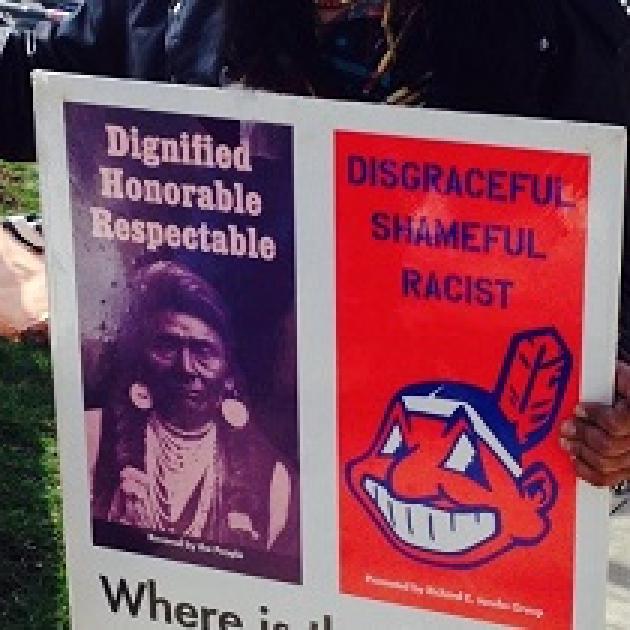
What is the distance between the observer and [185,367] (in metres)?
1.88

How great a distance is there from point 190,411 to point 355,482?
0.69 feet

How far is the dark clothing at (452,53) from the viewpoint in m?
1.86

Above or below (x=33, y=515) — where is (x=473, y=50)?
above

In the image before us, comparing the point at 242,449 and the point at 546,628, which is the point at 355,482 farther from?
the point at 546,628

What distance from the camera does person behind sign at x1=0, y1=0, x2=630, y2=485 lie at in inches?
73.4

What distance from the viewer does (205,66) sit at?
1.96 meters

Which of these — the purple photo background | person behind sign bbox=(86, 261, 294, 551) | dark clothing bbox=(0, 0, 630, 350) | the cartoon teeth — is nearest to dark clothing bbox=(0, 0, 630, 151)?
dark clothing bbox=(0, 0, 630, 350)

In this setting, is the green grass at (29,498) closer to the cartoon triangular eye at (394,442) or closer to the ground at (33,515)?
the ground at (33,515)

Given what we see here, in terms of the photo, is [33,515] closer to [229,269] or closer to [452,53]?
[229,269]

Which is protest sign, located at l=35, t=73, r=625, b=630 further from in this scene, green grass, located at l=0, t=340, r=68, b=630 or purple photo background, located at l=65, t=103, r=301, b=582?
green grass, located at l=0, t=340, r=68, b=630

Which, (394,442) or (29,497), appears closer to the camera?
(394,442)

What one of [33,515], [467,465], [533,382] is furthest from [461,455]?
[33,515]

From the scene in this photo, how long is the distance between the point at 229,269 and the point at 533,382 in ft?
1.17

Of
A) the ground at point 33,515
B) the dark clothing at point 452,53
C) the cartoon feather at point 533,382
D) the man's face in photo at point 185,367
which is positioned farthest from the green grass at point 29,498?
the cartoon feather at point 533,382
